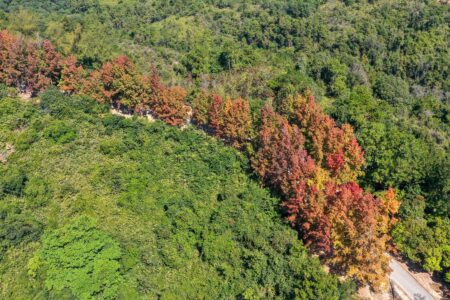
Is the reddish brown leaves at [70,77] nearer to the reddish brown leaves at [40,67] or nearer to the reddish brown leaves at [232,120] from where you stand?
the reddish brown leaves at [40,67]

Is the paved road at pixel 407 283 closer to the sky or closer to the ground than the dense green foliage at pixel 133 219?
closer to the sky

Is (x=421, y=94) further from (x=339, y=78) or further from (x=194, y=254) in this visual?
(x=194, y=254)

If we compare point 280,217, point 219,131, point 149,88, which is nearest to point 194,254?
point 280,217

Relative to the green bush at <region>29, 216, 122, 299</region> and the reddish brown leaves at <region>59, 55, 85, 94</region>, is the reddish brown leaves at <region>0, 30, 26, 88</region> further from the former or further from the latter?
the green bush at <region>29, 216, 122, 299</region>

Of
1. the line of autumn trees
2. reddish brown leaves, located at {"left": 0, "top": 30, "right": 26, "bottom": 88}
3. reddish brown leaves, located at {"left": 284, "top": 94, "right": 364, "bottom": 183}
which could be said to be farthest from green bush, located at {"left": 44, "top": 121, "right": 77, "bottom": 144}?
reddish brown leaves, located at {"left": 284, "top": 94, "right": 364, "bottom": 183}

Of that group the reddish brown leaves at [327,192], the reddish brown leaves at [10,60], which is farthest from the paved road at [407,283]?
the reddish brown leaves at [10,60]

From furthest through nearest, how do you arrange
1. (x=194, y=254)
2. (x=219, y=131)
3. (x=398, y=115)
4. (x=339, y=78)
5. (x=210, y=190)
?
1. (x=339, y=78)
2. (x=398, y=115)
3. (x=219, y=131)
4. (x=210, y=190)
5. (x=194, y=254)
